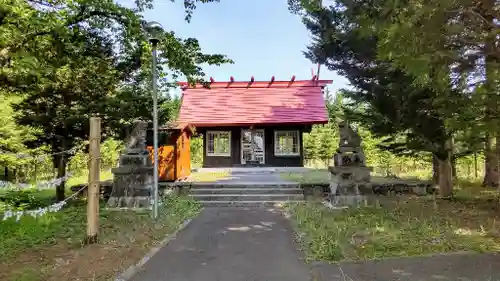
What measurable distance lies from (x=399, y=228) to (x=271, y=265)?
2.87 meters

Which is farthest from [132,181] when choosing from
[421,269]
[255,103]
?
[255,103]

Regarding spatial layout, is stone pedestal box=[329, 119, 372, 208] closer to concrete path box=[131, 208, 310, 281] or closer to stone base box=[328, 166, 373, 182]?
stone base box=[328, 166, 373, 182]

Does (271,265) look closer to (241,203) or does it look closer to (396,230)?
(396,230)

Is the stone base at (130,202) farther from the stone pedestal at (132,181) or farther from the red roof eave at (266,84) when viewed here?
the red roof eave at (266,84)

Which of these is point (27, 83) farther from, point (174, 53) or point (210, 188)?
point (210, 188)

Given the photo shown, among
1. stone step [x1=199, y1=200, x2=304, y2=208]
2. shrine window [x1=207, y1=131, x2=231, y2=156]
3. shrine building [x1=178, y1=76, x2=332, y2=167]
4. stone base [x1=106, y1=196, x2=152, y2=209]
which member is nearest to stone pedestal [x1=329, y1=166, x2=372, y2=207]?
stone step [x1=199, y1=200, x2=304, y2=208]

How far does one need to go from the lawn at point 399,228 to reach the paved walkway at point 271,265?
0.33m

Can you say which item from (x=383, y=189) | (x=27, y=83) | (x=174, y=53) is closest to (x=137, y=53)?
(x=174, y=53)

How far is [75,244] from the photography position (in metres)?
5.48

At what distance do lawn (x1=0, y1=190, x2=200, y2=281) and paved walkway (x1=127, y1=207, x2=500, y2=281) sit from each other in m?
0.48

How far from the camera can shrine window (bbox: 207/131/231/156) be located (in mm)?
19688

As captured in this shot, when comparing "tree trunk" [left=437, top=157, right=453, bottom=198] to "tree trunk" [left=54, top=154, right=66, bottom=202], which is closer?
"tree trunk" [left=437, top=157, right=453, bottom=198]

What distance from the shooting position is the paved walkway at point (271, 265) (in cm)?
412

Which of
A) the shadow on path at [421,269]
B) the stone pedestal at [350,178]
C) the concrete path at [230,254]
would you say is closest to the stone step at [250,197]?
the stone pedestal at [350,178]
